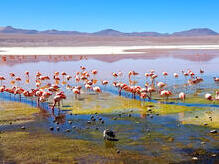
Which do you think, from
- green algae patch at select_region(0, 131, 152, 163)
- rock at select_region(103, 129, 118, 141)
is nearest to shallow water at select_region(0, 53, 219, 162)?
rock at select_region(103, 129, 118, 141)

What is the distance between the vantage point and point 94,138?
7.41 metres

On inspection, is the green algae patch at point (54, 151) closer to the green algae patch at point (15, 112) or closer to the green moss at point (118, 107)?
the green algae patch at point (15, 112)

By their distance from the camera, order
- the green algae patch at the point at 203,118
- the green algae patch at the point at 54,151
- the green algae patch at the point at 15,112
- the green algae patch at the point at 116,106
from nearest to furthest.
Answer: the green algae patch at the point at 54,151, the green algae patch at the point at 203,118, the green algae patch at the point at 15,112, the green algae patch at the point at 116,106

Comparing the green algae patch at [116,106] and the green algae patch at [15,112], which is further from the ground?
the green algae patch at [116,106]

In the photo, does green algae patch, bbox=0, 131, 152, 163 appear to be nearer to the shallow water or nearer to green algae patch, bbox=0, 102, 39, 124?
the shallow water

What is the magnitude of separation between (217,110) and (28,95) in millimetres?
6282

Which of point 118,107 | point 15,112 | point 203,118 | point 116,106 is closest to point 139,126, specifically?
point 203,118

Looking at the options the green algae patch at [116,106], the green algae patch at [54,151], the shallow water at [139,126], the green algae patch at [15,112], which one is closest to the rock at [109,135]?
the shallow water at [139,126]

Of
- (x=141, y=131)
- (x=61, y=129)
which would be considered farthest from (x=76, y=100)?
(x=141, y=131)

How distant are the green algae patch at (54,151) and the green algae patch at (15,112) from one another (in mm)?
1516

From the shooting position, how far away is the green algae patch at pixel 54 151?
622cm

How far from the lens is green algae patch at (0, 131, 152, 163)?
20.4 ft

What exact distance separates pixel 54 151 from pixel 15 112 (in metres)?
3.67

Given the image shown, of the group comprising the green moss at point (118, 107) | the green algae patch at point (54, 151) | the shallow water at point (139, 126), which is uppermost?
the green moss at point (118, 107)
